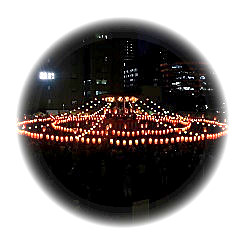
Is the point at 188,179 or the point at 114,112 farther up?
the point at 114,112

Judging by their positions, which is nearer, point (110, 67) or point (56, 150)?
point (56, 150)

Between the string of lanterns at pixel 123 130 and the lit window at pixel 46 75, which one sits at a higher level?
the lit window at pixel 46 75

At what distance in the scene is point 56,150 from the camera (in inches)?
411

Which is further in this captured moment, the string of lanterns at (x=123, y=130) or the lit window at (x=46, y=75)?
the lit window at (x=46, y=75)

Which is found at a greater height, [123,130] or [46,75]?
[46,75]

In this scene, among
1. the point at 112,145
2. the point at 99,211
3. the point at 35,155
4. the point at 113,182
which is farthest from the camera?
the point at 112,145

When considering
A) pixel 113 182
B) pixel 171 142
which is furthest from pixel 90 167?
pixel 171 142

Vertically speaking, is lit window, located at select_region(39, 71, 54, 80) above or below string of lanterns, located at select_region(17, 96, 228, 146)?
above

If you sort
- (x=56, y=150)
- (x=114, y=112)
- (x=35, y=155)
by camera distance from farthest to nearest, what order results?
(x=114, y=112)
(x=56, y=150)
(x=35, y=155)

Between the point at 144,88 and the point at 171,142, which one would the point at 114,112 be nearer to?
the point at 171,142

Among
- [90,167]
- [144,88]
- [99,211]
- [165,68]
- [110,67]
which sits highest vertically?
[165,68]

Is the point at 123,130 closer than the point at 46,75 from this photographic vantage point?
Yes

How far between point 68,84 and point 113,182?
79.7 feet

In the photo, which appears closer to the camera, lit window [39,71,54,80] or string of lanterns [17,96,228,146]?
string of lanterns [17,96,228,146]
